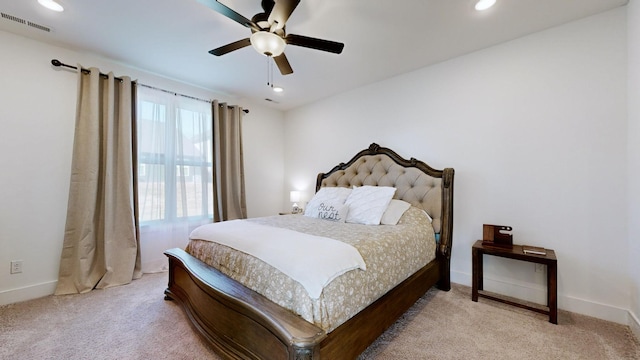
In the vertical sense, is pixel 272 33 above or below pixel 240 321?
above

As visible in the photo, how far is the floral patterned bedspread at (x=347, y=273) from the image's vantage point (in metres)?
1.23

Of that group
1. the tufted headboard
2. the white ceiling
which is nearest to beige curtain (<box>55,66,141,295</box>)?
the white ceiling

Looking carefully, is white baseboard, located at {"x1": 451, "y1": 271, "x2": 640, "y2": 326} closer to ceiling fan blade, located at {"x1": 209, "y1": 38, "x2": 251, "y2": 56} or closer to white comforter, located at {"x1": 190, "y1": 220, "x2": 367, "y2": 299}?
white comforter, located at {"x1": 190, "y1": 220, "x2": 367, "y2": 299}

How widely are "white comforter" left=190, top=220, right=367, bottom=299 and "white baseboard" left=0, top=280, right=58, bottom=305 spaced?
2.09 m

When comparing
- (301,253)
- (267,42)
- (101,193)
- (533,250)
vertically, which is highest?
(267,42)

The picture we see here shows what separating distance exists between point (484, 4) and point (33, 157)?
430 cm

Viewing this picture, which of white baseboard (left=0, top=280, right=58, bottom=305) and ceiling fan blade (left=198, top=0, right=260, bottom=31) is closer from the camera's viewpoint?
ceiling fan blade (left=198, top=0, right=260, bottom=31)

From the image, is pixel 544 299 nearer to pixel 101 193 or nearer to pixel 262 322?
pixel 262 322

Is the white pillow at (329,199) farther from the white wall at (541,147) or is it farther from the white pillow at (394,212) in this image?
the white wall at (541,147)

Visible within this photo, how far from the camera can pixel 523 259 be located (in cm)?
197

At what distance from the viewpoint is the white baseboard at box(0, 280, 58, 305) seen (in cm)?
224

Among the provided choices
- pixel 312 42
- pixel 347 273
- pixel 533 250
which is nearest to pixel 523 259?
pixel 533 250

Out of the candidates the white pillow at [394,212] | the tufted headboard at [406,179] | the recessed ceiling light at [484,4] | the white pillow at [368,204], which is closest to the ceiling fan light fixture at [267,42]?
the recessed ceiling light at [484,4]

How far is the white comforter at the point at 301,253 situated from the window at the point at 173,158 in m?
1.76
